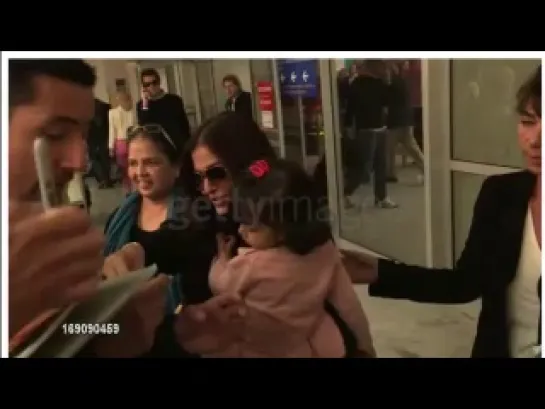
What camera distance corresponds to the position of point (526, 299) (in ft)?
4.47

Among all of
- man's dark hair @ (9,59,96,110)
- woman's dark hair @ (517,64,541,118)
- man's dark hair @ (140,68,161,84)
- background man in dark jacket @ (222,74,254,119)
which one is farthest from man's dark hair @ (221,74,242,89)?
woman's dark hair @ (517,64,541,118)

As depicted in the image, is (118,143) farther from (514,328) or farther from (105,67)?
(514,328)

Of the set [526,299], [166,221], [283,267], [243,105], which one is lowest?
[526,299]

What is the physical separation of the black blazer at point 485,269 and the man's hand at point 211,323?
28cm

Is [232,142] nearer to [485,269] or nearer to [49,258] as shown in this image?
[49,258]

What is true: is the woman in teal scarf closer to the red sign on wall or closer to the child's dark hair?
the child's dark hair

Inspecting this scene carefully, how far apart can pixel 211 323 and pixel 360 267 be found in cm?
33

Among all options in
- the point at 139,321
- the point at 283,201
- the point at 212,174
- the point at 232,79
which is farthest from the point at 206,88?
the point at 139,321

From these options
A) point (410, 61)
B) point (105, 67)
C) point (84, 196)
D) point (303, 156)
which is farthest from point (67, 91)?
point (410, 61)

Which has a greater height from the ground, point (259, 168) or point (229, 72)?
point (229, 72)

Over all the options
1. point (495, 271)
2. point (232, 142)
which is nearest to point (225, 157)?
point (232, 142)

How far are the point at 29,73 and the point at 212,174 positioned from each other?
0.41 meters

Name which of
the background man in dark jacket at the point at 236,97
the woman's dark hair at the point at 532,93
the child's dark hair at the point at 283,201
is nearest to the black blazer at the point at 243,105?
the background man in dark jacket at the point at 236,97
